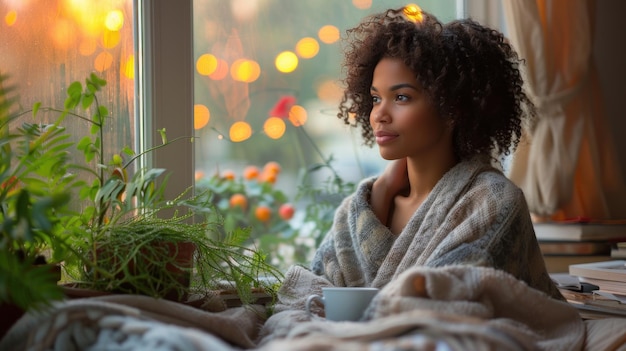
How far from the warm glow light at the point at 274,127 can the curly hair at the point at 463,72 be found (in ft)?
1.86

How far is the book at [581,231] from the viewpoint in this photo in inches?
81.1

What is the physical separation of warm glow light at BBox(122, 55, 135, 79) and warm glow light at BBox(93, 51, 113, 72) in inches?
1.2

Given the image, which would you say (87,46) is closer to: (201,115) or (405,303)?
(201,115)

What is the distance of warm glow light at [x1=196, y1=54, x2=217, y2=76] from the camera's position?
2.00 metres

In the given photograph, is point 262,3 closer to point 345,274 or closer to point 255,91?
point 255,91

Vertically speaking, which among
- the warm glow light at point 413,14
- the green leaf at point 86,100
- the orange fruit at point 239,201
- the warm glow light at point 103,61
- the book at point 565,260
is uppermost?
the warm glow light at point 413,14

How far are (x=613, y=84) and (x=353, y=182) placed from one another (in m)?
0.81

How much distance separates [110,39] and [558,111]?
44.0 inches

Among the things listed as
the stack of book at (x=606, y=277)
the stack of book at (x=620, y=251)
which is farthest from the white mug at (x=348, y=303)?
the stack of book at (x=620, y=251)

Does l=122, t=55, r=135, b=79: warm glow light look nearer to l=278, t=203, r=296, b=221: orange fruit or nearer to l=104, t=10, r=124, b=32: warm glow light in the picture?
l=104, t=10, r=124, b=32: warm glow light

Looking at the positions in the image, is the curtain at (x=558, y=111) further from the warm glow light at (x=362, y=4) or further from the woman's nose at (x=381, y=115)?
the woman's nose at (x=381, y=115)

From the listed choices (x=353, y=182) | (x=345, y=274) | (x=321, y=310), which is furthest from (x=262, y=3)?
(x=321, y=310)

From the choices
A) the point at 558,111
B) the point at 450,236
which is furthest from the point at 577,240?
the point at 450,236

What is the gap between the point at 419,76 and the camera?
1524 mm
